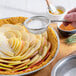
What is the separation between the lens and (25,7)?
158 centimetres

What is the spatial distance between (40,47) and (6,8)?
0.77 m

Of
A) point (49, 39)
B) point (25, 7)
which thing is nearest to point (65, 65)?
point (49, 39)

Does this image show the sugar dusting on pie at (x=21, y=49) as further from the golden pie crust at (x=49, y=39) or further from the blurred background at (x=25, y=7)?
the blurred background at (x=25, y=7)

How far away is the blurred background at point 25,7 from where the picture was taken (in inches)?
59.3

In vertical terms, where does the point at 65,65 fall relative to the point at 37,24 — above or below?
below

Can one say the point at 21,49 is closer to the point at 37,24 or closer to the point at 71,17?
the point at 37,24

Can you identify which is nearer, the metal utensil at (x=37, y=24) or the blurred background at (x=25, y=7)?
the metal utensil at (x=37, y=24)

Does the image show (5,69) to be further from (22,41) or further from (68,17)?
(68,17)

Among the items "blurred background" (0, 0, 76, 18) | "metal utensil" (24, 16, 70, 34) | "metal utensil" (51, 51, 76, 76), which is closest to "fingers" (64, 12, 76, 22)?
"metal utensil" (24, 16, 70, 34)

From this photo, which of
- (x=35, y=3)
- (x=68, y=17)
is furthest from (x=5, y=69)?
(x=35, y=3)

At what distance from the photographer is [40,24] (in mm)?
990

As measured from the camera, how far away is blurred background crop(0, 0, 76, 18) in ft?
4.94

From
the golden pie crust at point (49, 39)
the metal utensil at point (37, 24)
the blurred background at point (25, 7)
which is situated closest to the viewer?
the golden pie crust at point (49, 39)

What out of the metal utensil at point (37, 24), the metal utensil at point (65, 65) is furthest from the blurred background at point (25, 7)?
the metal utensil at point (65, 65)
